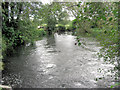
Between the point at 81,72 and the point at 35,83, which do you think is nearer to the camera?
the point at 35,83

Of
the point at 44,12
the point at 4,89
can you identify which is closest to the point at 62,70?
the point at 4,89

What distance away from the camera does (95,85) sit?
6.41 meters

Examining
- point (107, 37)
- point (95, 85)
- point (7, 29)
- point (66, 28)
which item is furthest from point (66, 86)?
point (66, 28)

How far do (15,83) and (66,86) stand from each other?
279cm

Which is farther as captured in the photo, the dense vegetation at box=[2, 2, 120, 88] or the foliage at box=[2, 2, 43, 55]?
the foliage at box=[2, 2, 43, 55]

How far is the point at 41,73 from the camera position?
27.1ft

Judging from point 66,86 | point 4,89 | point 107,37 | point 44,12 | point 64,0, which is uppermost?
point 64,0

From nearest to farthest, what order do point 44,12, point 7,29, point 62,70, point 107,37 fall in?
point 107,37 → point 44,12 → point 62,70 → point 7,29

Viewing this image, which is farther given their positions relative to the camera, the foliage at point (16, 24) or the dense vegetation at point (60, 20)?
the foliage at point (16, 24)

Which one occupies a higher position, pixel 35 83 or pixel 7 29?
pixel 7 29

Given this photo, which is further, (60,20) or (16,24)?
(16,24)

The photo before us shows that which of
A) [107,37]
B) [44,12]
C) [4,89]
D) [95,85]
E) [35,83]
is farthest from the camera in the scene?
[35,83]

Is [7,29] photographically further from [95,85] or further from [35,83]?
[95,85]

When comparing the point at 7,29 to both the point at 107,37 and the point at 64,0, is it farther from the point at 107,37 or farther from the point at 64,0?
the point at 107,37
